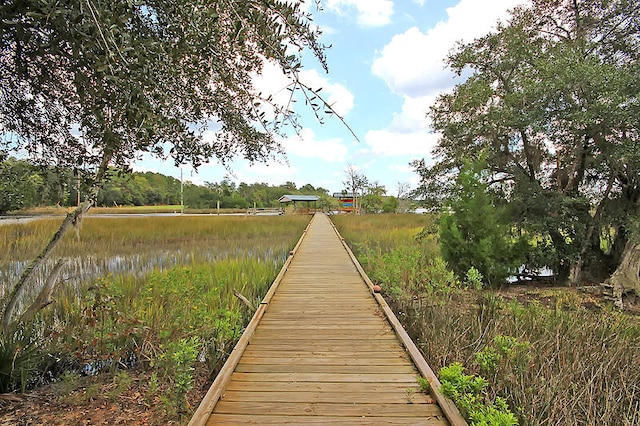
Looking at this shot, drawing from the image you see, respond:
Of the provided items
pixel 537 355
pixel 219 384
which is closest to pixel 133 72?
pixel 219 384

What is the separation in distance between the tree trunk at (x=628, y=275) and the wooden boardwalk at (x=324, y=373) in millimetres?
5481

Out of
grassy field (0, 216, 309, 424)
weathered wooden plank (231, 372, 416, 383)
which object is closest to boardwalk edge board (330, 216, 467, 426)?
weathered wooden plank (231, 372, 416, 383)

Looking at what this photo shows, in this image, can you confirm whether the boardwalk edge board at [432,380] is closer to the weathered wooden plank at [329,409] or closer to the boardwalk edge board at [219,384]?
the weathered wooden plank at [329,409]

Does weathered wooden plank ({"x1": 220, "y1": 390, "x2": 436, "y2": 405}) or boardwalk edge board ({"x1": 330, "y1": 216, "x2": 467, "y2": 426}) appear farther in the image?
weathered wooden plank ({"x1": 220, "y1": 390, "x2": 436, "y2": 405})

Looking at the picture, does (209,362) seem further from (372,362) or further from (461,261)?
(461,261)

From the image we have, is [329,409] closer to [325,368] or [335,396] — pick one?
[335,396]

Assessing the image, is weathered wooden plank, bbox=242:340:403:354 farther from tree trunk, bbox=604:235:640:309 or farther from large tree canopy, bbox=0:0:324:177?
tree trunk, bbox=604:235:640:309

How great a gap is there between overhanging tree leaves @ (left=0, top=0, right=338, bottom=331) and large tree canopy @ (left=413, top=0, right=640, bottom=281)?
610 cm

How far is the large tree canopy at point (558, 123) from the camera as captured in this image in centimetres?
612

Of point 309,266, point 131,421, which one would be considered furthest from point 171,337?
point 309,266

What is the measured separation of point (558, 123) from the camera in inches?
265

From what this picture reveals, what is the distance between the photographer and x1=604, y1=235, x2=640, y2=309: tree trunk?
22.1ft

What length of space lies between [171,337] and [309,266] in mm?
3986

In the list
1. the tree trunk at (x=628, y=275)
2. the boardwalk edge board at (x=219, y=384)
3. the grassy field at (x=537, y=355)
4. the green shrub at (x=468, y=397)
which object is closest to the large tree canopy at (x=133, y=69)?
the boardwalk edge board at (x=219, y=384)
